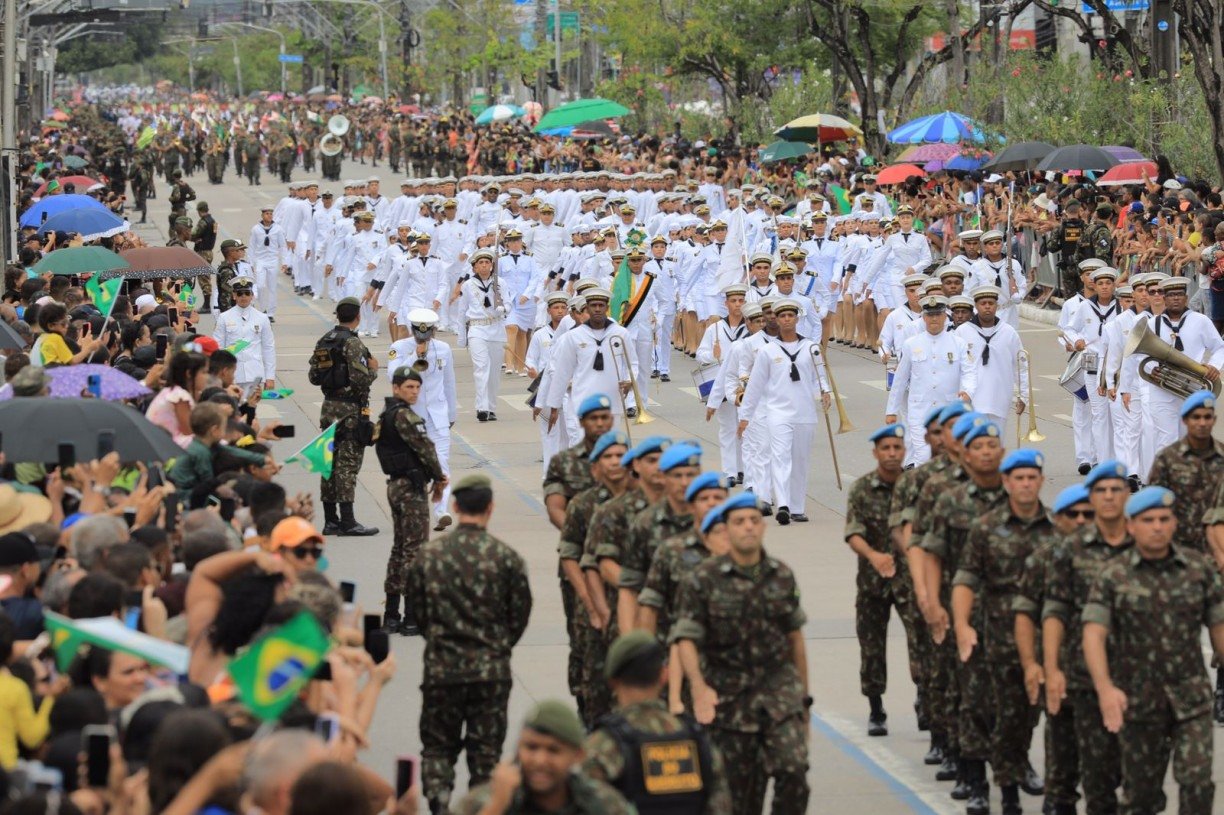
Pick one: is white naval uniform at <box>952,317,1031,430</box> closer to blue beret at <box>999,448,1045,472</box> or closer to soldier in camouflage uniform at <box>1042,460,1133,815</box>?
blue beret at <box>999,448,1045,472</box>

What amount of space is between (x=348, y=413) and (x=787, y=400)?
10.7 feet

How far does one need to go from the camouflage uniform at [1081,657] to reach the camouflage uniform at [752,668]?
1196mm

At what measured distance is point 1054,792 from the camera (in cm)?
952

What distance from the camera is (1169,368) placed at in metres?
16.6

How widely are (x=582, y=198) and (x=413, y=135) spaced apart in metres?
30.0

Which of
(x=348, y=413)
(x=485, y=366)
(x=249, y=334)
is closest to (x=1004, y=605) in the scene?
(x=348, y=413)

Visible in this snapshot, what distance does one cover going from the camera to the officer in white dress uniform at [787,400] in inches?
670

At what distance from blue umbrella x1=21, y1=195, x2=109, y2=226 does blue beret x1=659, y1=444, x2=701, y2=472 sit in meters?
17.0

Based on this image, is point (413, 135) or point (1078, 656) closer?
point (1078, 656)

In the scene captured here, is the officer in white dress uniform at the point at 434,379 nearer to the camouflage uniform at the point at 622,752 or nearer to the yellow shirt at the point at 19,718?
the yellow shirt at the point at 19,718

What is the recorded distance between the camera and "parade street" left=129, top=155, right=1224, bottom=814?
10.9m

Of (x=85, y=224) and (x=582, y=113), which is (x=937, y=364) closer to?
(x=85, y=224)

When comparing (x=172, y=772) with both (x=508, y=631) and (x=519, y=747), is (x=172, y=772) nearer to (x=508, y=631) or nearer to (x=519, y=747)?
(x=519, y=747)

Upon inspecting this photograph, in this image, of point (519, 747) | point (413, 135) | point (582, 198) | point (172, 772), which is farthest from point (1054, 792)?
point (413, 135)
